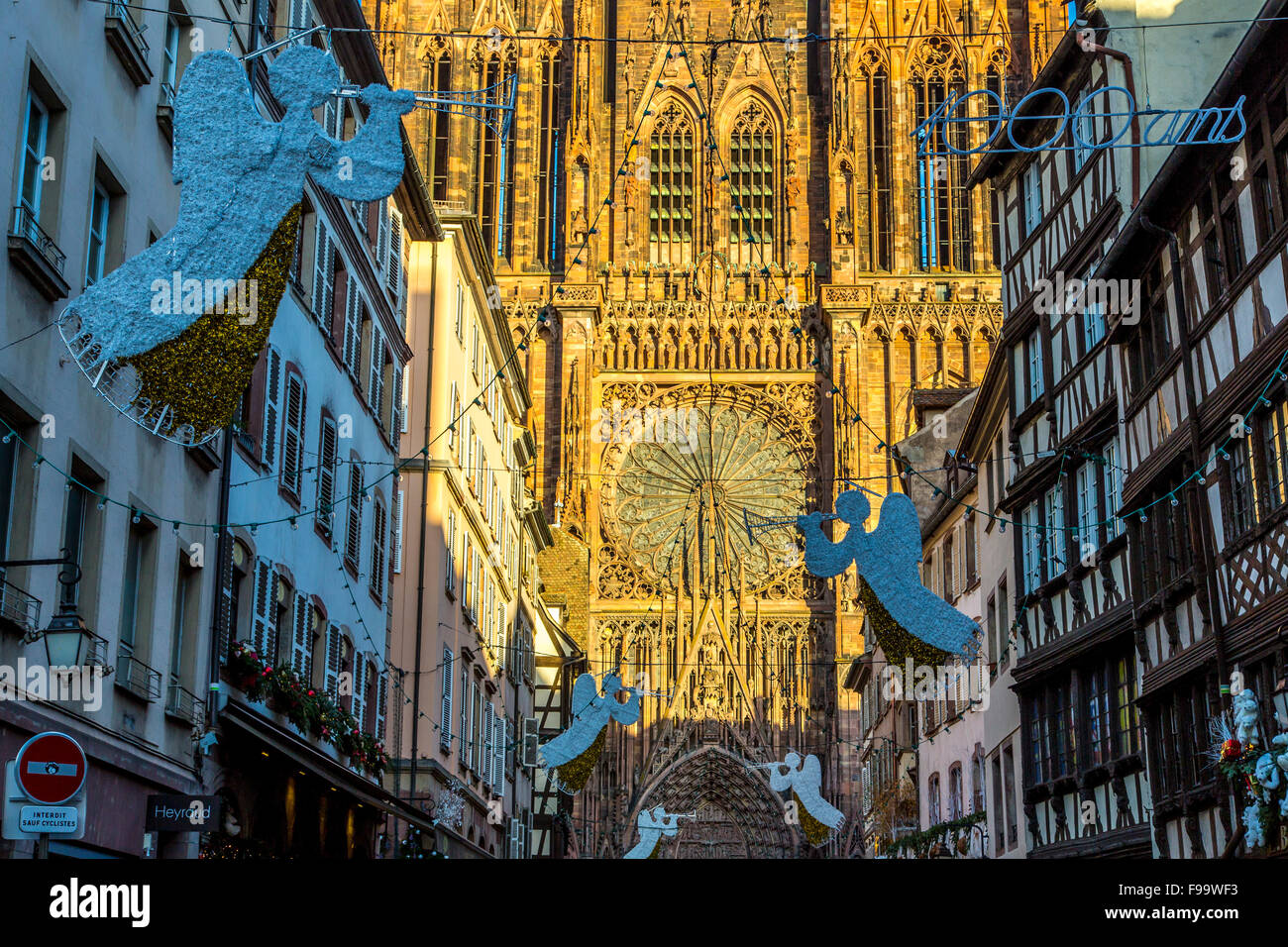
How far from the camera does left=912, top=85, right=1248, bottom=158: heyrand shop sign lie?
11164mm

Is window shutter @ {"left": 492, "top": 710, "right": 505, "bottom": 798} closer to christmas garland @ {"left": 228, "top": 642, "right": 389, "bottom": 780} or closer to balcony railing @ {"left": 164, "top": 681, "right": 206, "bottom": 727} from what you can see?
christmas garland @ {"left": 228, "top": 642, "right": 389, "bottom": 780}

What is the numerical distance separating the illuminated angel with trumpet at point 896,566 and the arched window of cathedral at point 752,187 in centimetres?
3829

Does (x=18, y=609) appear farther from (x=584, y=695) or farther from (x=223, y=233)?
(x=584, y=695)

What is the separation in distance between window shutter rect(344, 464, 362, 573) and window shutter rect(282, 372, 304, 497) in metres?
1.93

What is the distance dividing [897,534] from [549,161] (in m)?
40.0

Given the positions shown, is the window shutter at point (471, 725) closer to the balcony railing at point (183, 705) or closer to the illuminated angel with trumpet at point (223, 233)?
the balcony railing at point (183, 705)

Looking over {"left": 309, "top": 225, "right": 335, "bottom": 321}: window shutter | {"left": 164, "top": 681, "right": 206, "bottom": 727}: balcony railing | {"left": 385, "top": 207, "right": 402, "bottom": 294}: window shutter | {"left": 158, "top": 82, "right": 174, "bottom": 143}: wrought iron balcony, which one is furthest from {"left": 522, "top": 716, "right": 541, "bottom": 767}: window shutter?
{"left": 158, "top": 82, "right": 174, "bottom": 143}: wrought iron balcony

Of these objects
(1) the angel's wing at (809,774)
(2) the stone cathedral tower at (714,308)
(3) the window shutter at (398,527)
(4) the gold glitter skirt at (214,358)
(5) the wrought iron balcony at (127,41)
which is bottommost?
(1) the angel's wing at (809,774)

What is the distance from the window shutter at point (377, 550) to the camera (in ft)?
78.5

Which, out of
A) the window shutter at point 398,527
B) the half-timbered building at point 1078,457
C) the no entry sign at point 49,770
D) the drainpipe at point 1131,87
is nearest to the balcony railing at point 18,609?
the no entry sign at point 49,770

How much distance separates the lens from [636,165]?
55.5 m

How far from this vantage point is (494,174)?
55000mm

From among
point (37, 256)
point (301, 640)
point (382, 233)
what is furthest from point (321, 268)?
point (37, 256)
